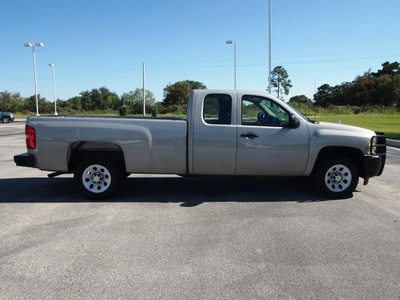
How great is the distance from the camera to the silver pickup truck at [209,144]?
5.61 metres

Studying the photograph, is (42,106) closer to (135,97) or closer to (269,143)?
(135,97)

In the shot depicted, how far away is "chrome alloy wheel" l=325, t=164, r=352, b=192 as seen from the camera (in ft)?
19.2

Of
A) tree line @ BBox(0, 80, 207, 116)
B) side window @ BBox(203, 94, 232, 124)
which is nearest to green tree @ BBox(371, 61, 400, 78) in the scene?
tree line @ BBox(0, 80, 207, 116)

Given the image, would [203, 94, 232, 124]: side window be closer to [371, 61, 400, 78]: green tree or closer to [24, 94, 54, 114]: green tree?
[24, 94, 54, 114]: green tree

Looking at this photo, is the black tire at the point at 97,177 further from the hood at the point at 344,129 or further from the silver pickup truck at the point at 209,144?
the hood at the point at 344,129

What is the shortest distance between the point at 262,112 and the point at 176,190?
2.29 m

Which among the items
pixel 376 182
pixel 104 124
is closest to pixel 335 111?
pixel 376 182

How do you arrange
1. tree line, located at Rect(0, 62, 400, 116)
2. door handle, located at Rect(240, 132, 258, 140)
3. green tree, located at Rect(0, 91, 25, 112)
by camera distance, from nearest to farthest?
door handle, located at Rect(240, 132, 258, 140), tree line, located at Rect(0, 62, 400, 116), green tree, located at Rect(0, 91, 25, 112)

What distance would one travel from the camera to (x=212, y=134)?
5.61 metres

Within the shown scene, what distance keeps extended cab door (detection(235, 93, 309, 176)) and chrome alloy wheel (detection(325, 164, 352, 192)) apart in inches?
21.1

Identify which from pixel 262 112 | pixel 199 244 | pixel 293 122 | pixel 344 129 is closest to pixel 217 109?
pixel 262 112

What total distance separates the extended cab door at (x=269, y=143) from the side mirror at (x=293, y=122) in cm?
6

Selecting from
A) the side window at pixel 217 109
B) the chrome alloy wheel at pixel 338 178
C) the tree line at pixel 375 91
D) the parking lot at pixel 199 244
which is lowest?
the parking lot at pixel 199 244

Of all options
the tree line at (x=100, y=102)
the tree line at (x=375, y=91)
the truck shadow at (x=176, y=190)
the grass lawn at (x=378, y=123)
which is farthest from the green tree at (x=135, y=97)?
the truck shadow at (x=176, y=190)
